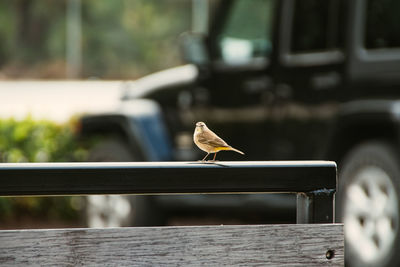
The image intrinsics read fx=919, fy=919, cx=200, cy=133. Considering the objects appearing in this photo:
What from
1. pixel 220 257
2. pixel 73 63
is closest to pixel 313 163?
pixel 220 257

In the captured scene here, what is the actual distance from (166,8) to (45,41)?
5377 mm

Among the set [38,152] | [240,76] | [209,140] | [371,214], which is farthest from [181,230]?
[38,152]

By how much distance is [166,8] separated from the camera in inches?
1560

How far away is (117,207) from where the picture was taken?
714cm

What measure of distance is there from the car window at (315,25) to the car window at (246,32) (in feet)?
0.83

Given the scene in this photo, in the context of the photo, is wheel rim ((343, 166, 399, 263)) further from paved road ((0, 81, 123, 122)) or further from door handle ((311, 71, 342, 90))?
paved road ((0, 81, 123, 122))

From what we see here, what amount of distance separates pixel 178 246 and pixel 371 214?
3.74m

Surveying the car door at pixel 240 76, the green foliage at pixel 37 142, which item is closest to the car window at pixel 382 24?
the car door at pixel 240 76

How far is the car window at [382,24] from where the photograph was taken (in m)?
5.64

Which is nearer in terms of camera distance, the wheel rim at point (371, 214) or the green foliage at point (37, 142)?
the wheel rim at point (371, 214)

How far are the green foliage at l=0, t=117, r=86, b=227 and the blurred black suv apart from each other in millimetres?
798

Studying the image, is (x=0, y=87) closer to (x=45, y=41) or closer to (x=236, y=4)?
(x=45, y=41)

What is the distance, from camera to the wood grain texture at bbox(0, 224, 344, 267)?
197cm

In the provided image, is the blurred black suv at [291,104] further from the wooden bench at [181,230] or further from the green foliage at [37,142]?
the wooden bench at [181,230]
